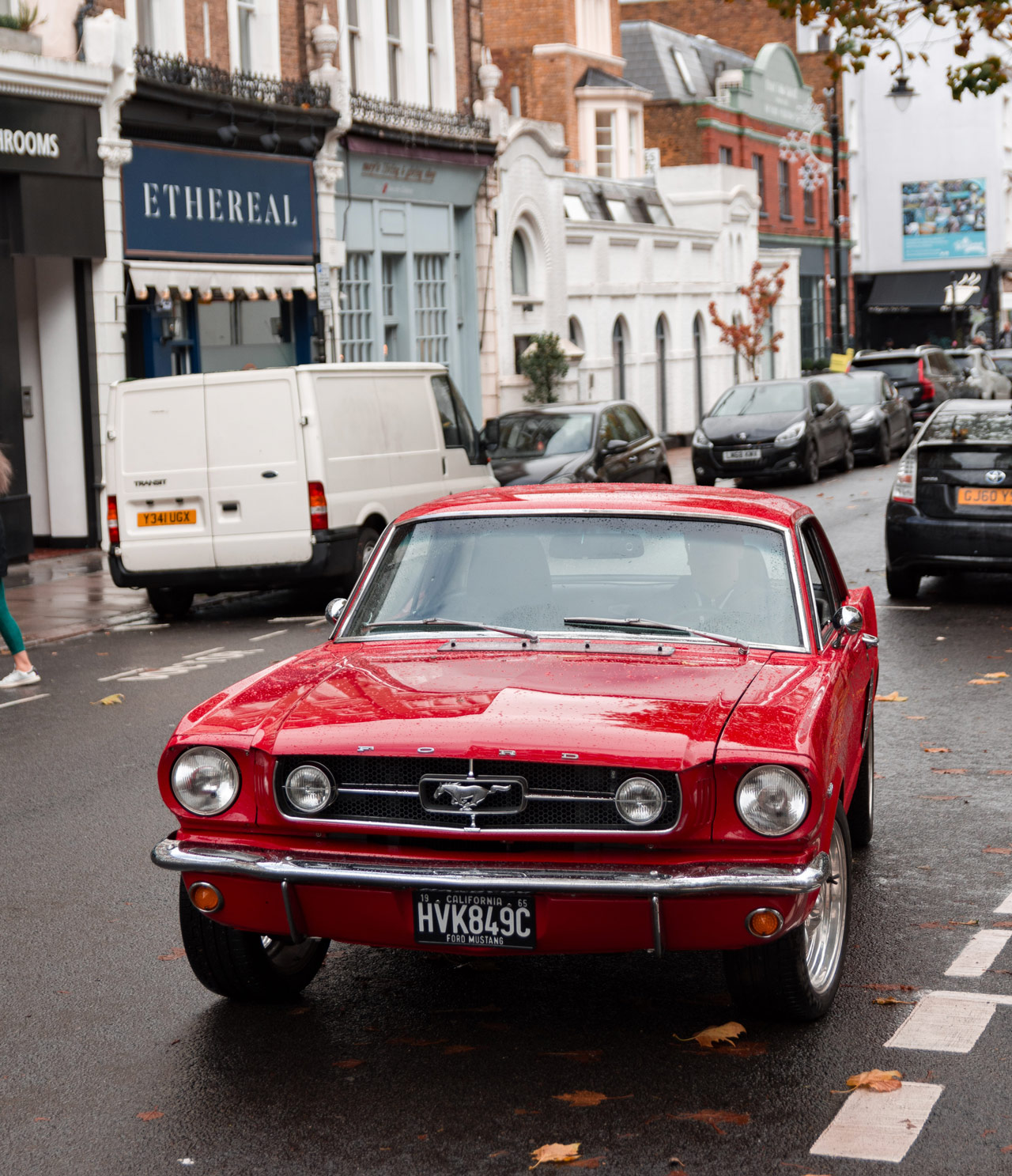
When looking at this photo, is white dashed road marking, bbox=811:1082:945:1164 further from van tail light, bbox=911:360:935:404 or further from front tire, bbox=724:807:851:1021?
van tail light, bbox=911:360:935:404

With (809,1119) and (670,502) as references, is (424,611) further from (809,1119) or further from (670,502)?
(809,1119)

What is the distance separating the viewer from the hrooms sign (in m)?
19.2

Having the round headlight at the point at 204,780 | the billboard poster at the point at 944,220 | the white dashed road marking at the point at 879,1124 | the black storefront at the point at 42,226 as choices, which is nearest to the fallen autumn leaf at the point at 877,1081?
the white dashed road marking at the point at 879,1124

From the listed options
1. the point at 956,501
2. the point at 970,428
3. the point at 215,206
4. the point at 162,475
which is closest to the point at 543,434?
the point at 215,206

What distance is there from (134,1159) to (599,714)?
167 cm

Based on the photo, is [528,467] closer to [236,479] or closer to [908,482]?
[236,479]

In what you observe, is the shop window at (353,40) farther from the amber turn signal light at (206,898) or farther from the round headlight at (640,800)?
the round headlight at (640,800)

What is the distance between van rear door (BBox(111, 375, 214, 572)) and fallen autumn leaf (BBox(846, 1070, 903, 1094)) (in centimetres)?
1099

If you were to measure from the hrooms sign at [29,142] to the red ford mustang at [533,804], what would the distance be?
1516 centimetres

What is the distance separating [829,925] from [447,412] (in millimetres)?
12424

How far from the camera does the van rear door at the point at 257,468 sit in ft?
48.3

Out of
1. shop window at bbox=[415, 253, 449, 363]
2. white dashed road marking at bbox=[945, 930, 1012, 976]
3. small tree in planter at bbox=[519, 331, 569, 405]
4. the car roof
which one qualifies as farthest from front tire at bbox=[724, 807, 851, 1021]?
small tree in planter at bbox=[519, 331, 569, 405]

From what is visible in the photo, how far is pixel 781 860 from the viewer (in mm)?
4617

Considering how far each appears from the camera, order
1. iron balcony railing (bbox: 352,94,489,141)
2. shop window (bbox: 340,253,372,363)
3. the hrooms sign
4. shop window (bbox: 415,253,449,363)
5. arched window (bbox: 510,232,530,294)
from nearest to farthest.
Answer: the hrooms sign → iron balcony railing (bbox: 352,94,489,141) → shop window (bbox: 340,253,372,363) → shop window (bbox: 415,253,449,363) → arched window (bbox: 510,232,530,294)
